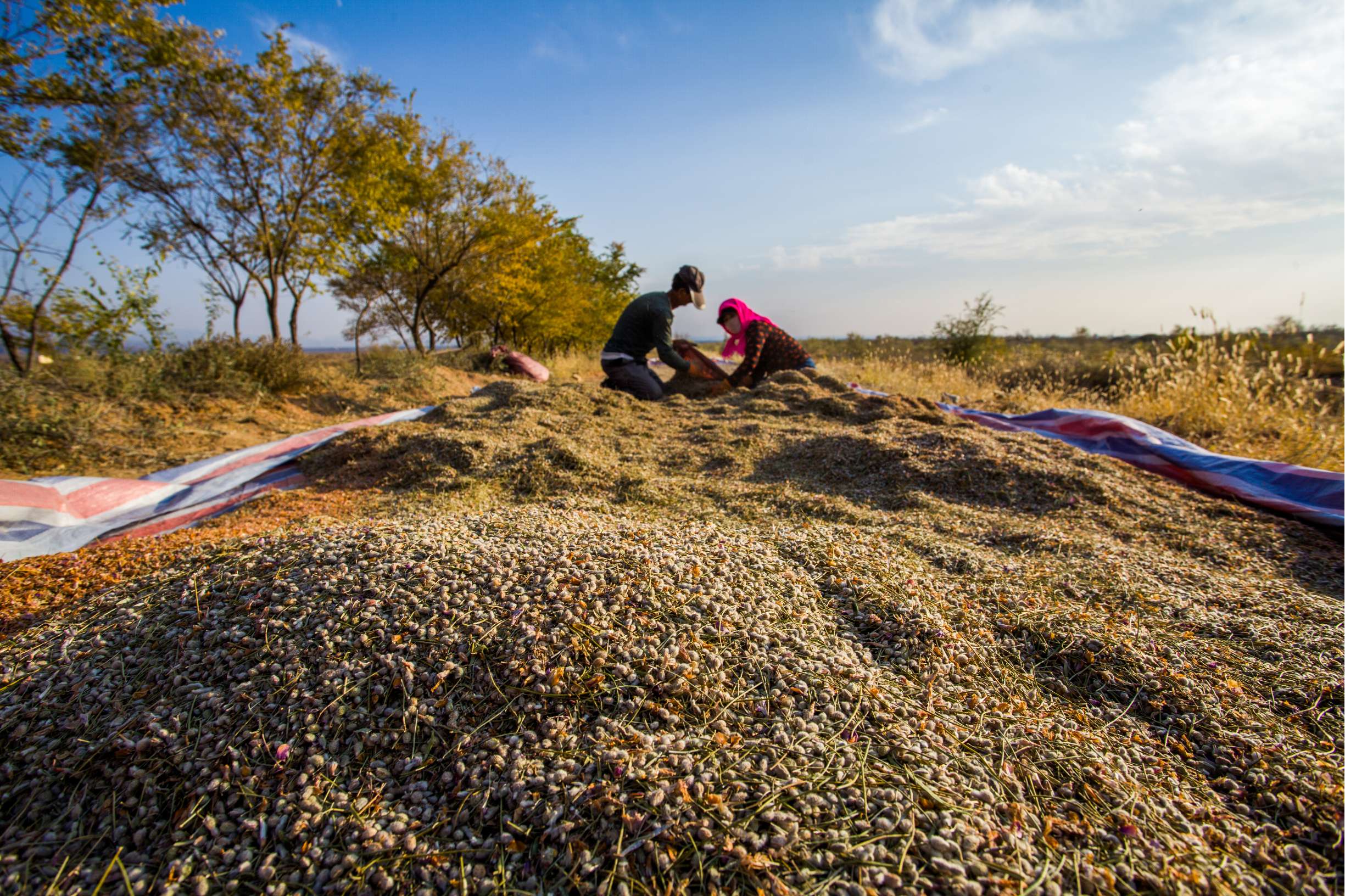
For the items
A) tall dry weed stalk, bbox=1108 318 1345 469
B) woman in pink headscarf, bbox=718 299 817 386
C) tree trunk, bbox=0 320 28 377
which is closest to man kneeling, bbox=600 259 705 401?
woman in pink headscarf, bbox=718 299 817 386

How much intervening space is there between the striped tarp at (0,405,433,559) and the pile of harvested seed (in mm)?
1356

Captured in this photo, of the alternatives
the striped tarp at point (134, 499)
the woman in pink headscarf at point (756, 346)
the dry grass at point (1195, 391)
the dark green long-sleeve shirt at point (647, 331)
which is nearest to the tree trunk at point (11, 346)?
the striped tarp at point (134, 499)

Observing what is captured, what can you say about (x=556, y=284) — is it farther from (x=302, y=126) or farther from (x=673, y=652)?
(x=673, y=652)

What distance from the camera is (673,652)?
1.53 metres

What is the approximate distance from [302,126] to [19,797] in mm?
10885

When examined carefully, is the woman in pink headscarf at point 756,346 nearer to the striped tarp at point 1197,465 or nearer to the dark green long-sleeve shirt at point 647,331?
the dark green long-sleeve shirt at point 647,331

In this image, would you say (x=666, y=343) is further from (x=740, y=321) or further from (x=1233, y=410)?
(x=1233, y=410)

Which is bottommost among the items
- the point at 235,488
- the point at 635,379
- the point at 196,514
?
the point at 196,514

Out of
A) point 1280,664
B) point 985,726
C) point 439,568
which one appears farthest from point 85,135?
point 1280,664

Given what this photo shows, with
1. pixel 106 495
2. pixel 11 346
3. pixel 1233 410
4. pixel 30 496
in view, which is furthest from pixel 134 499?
pixel 1233 410

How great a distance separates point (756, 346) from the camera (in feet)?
26.0

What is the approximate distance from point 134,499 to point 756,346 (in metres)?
6.97

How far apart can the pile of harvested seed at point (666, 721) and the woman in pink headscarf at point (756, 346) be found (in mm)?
5756

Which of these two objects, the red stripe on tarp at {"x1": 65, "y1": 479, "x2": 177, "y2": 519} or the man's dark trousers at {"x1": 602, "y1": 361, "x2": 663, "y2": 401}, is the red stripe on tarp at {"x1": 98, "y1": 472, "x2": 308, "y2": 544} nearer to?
the red stripe on tarp at {"x1": 65, "y1": 479, "x2": 177, "y2": 519}
